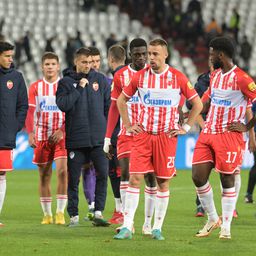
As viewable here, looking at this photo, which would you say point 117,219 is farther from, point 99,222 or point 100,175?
point 100,175

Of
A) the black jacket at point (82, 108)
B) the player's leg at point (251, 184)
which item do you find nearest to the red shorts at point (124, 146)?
the black jacket at point (82, 108)

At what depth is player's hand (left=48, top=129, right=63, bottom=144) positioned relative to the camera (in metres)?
12.6

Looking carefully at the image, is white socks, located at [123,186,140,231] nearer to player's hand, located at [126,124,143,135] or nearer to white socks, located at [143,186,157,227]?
white socks, located at [143,186,157,227]

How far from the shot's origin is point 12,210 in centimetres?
1485

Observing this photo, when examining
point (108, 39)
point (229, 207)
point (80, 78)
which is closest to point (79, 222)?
point (80, 78)

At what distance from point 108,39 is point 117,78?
2148cm

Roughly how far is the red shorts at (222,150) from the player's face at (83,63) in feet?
6.30

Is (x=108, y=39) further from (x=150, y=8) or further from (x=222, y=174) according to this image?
(x=222, y=174)

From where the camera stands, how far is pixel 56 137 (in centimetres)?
1257

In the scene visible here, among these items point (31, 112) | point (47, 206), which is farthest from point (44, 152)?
point (47, 206)

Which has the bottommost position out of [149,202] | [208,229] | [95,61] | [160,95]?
[208,229]

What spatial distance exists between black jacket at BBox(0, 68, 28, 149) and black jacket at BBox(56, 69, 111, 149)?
18.0 inches

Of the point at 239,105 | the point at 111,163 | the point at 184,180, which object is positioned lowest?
the point at 184,180

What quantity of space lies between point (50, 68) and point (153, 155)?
2.86 metres
